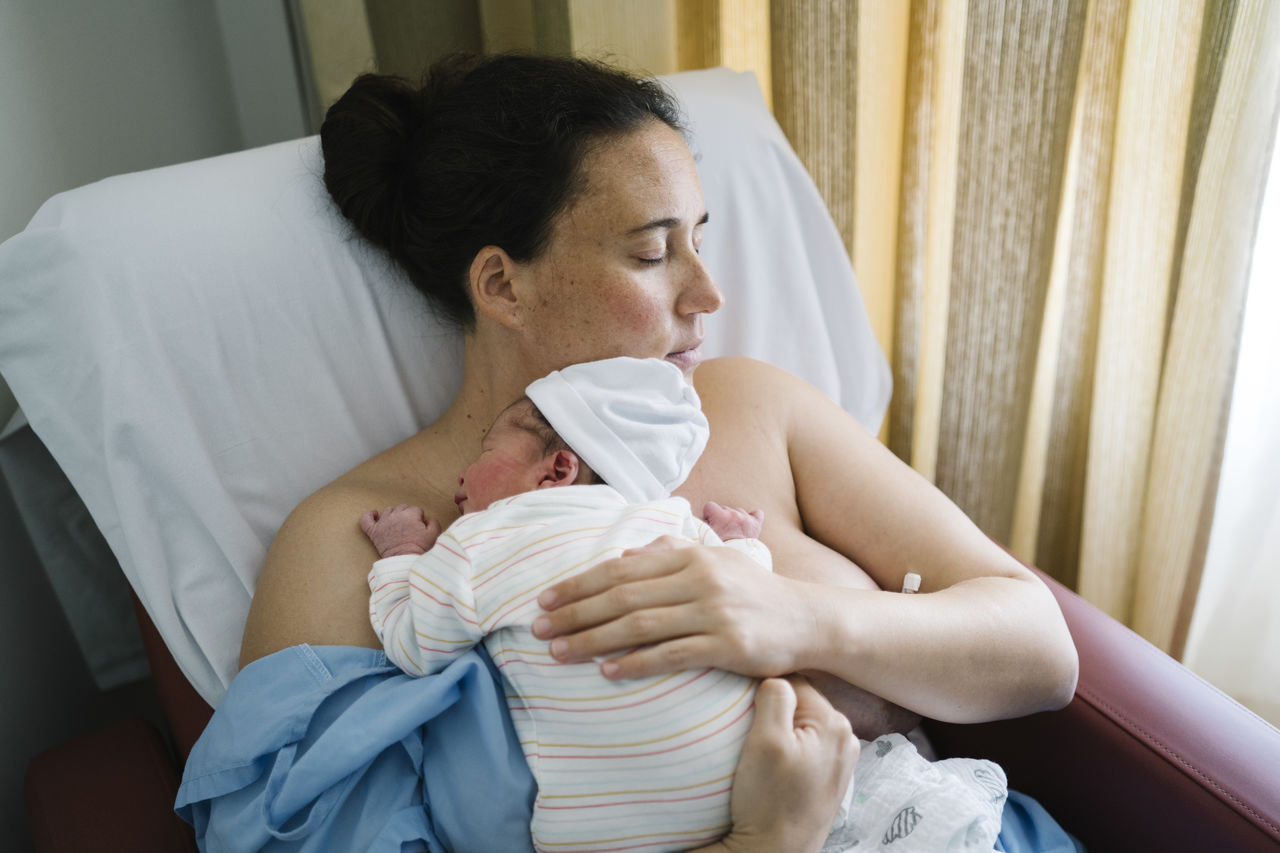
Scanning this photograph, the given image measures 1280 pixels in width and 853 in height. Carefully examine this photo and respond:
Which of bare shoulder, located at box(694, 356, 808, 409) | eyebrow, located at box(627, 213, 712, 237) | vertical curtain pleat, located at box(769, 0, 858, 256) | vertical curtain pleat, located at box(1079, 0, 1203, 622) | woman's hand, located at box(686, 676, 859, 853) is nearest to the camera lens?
woman's hand, located at box(686, 676, 859, 853)

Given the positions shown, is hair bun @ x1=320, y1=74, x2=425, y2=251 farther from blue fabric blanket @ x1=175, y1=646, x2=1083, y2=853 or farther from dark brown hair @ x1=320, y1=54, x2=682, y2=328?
blue fabric blanket @ x1=175, y1=646, x2=1083, y2=853

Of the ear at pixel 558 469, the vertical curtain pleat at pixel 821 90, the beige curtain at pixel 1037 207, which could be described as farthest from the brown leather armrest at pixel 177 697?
the vertical curtain pleat at pixel 821 90

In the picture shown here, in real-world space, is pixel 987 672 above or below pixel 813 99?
below

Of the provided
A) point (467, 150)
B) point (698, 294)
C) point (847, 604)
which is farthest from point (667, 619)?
point (467, 150)

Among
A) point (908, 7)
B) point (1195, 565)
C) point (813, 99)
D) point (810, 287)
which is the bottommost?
point (1195, 565)

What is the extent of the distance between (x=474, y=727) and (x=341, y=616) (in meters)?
0.23

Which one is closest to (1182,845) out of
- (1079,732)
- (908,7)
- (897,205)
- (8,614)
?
(1079,732)

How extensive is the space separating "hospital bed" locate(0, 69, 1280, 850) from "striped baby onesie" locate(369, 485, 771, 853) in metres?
0.40

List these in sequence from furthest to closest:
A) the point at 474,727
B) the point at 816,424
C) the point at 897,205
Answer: the point at 897,205, the point at 816,424, the point at 474,727

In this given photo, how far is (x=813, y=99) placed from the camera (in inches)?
66.4

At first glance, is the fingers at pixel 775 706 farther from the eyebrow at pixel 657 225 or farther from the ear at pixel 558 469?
the eyebrow at pixel 657 225

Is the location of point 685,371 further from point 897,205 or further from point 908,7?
point 908,7

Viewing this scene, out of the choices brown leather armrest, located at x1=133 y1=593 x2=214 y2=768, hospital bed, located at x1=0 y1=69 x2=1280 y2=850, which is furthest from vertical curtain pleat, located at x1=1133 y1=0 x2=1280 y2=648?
brown leather armrest, located at x1=133 y1=593 x2=214 y2=768

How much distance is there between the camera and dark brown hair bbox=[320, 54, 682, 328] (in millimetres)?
1170
